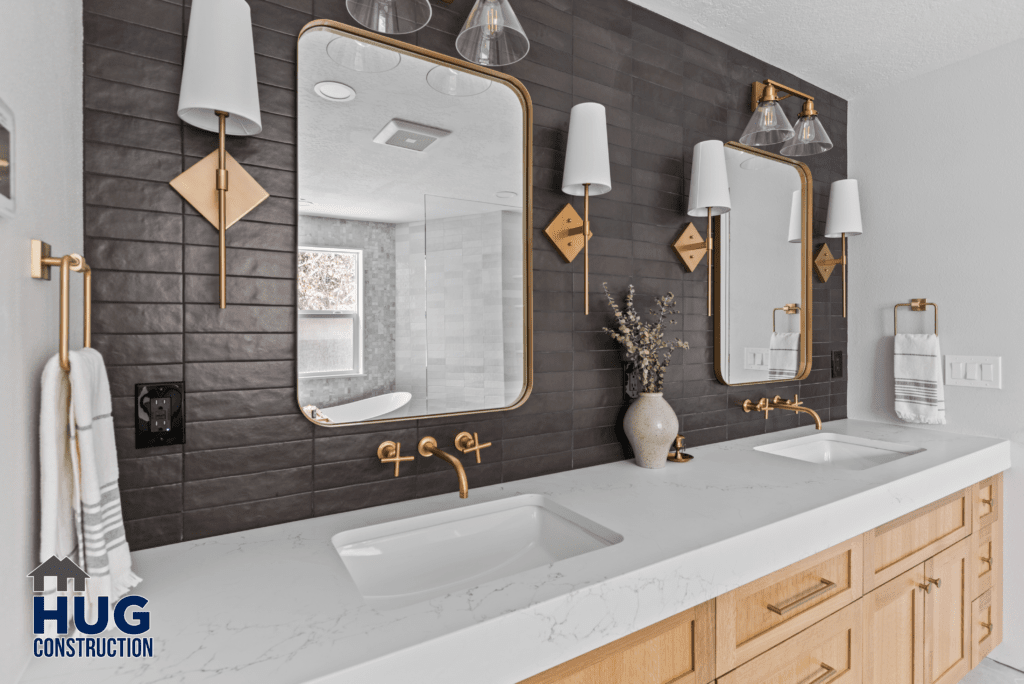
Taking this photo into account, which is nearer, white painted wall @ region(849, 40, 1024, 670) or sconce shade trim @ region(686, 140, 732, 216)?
sconce shade trim @ region(686, 140, 732, 216)

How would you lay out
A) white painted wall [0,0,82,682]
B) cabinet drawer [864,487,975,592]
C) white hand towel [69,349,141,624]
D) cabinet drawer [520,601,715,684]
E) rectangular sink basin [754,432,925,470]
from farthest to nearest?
rectangular sink basin [754,432,925,470], cabinet drawer [864,487,975,592], cabinet drawer [520,601,715,684], white hand towel [69,349,141,624], white painted wall [0,0,82,682]

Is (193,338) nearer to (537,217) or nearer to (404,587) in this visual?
(404,587)

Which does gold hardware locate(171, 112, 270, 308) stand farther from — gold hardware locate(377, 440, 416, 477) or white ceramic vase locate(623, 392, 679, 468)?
white ceramic vase locate(623, 392, 679, 468)

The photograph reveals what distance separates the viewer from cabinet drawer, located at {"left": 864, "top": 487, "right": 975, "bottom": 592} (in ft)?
4.58

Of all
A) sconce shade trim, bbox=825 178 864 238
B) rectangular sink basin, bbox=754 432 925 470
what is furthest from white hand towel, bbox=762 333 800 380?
sconce shade trim, bbox=825 178 864 238

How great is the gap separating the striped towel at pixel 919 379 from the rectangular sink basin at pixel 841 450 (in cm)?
37

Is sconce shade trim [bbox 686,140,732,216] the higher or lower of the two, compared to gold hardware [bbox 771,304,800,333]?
higher

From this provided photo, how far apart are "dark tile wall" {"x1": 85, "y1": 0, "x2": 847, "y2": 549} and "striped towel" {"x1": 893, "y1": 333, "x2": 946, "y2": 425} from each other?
1.40 meters

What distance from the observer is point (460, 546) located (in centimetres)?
119

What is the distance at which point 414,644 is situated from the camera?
2.29 feet

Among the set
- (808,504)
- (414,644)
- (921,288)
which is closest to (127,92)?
(414,644)

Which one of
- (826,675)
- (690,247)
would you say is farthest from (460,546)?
(690,247)

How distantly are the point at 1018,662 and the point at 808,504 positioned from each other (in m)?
1.66

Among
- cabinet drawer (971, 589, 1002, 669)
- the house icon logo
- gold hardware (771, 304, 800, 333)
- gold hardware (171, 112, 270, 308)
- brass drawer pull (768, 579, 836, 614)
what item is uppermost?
gold hardware (171, 112, 270, 308)
